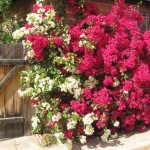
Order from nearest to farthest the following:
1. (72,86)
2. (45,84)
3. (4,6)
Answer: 1. (45,84)
2. (72,86)
3. (4,6)

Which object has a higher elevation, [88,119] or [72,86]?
[72,86]

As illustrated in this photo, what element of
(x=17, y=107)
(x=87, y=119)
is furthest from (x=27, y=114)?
(x=87, y=119)

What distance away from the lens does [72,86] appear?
639 cm

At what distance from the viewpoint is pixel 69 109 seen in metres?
6.58

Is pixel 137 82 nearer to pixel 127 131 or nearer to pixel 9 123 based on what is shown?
pixel 127 131

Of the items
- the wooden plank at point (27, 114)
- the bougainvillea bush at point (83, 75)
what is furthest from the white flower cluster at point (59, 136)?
the wooden plank at point (27, 114)

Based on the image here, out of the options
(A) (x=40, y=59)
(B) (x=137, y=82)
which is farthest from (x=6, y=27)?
(B) (x=137, y=82)

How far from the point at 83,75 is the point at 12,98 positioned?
1603 millimetres

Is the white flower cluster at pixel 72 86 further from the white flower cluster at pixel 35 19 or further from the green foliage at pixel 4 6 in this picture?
the green foliage at pixel 4 6

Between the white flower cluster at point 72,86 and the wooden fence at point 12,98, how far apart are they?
1.10m

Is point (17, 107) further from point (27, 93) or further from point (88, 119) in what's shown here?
point (88, 119)

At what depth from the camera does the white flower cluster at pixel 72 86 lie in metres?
6.33

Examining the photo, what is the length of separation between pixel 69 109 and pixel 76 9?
248cm

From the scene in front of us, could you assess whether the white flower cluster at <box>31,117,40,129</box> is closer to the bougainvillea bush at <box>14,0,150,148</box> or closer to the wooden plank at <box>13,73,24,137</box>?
the bougainvillea bush at <box>14,0,150,148</box>
